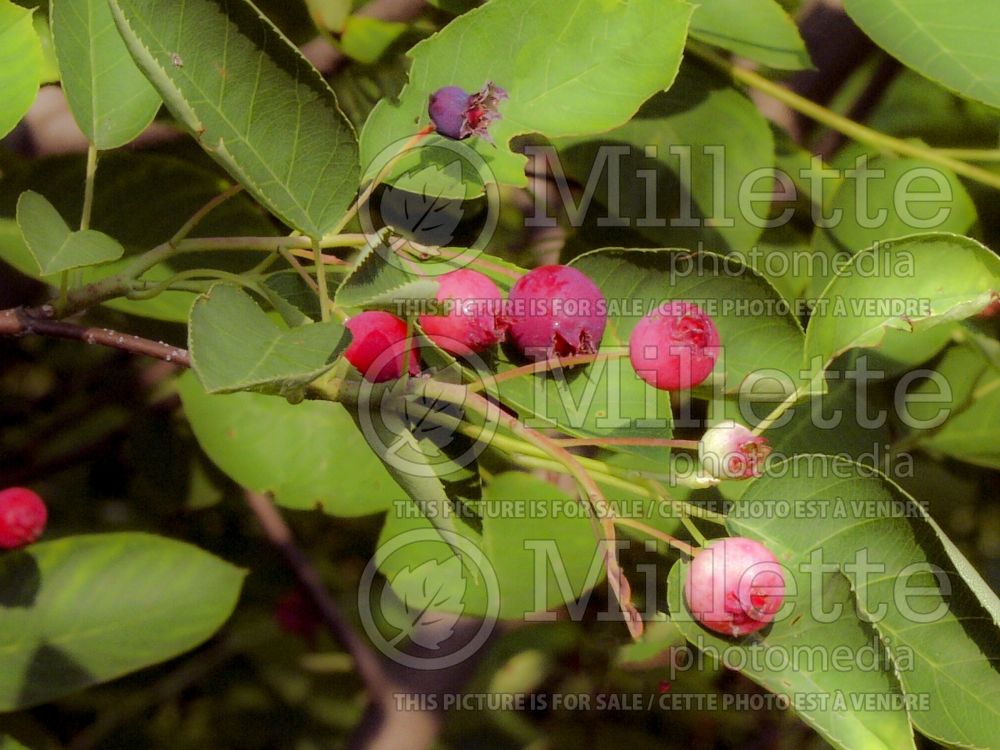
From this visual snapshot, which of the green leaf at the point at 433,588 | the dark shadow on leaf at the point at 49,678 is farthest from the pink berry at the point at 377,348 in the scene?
the dark shadow on leaf at the point at 49,678

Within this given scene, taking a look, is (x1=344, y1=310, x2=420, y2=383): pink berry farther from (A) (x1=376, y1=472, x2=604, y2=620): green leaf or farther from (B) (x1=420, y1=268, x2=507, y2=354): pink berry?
(A) (x1=376, y1=472, x2=604, y2=620): green leaf

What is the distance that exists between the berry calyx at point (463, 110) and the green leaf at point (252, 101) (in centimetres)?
11

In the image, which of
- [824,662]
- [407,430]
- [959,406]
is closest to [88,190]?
[407,430]

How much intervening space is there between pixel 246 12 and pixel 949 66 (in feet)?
2.29

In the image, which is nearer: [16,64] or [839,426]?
[16,64]

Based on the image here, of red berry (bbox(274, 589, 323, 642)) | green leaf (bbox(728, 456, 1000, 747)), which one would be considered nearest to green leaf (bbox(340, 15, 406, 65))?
Answer: green leaf (bbox(728, 456, 1000, 747))

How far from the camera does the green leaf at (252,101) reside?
679 mm

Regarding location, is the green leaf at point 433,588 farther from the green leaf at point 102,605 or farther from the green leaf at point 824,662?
the green leaf at point 824,662

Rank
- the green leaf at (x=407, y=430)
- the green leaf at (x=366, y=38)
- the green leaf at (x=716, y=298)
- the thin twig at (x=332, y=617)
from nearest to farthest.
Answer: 1. the green leaf at (x=407, y=430)
2. the green leaf at (x=716, y=298)
3. the green leaf at (x=366, y=38)
4. the thin twig at (x=332, y=617)

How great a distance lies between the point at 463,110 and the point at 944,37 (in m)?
0.53

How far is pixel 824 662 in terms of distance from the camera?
29.9 inches

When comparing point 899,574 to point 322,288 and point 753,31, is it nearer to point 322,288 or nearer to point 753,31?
point 322,288

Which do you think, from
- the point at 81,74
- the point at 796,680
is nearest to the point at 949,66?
the point at 796,680

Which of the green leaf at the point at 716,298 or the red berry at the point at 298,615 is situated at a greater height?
the green leaf at the point at 716,298
